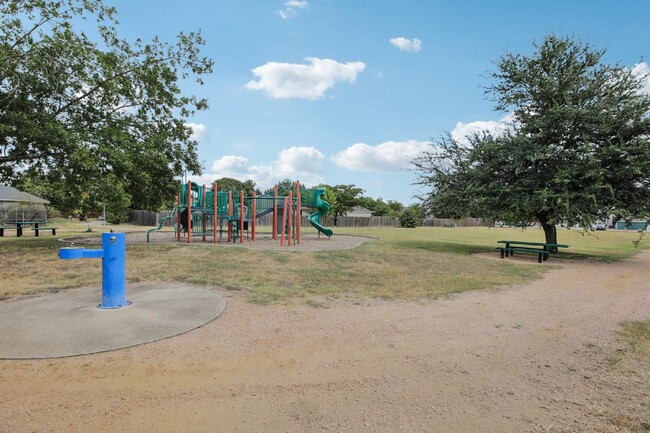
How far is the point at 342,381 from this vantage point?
3189mm

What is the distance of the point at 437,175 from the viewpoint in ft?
51.3

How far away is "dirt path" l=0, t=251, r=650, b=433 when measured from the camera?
2.58 m

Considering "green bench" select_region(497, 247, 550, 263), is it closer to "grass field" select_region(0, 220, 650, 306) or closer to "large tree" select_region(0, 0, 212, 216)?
"grass field" select_region(0, 220, 650, 306)

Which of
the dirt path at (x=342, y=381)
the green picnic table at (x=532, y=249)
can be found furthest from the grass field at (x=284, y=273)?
the dirt path at (x=342, y=381)

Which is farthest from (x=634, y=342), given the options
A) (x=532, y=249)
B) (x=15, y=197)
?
(x=15, y=197)

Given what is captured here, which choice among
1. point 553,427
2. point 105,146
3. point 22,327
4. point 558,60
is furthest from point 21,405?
point 558,60

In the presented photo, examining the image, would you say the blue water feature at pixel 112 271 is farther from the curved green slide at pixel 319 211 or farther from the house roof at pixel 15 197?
the house roof at pixel 15 197

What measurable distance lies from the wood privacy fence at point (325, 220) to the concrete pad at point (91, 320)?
35.6m

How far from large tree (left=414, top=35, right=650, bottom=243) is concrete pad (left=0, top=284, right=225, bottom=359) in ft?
38.1

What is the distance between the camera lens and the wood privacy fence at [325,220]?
41.9 metres

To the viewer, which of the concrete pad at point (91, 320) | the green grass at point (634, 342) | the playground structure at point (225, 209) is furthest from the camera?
the playground structure at point (225, 209)

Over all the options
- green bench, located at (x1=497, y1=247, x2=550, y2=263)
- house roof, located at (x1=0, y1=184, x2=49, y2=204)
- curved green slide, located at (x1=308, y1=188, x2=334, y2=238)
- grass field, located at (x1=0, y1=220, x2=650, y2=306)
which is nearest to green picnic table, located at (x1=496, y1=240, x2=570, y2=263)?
green bench, located at (x1=497, y1=247, x2=550, y2=263)

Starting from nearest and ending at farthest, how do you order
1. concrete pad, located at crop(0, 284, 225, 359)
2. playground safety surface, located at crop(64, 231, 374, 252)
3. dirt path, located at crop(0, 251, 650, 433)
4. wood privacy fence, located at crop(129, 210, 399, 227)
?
dirt path, located at crop(0, 251, 650, 433)
concrete pad, located at crop(0, 284, 225, 359)
playground safety surface, located at crop(64, 231, 374, 252)
wood privacy fence, located at crop(129, 210, 399, 227)

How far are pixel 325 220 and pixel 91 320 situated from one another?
51257 mm
